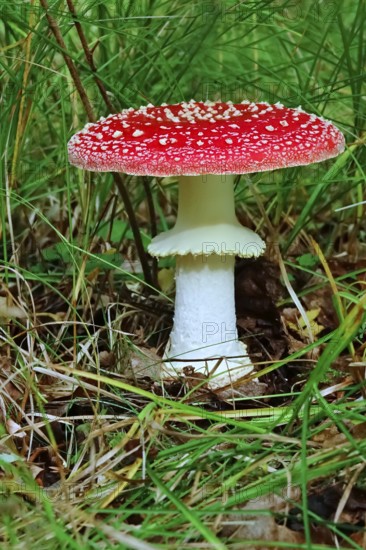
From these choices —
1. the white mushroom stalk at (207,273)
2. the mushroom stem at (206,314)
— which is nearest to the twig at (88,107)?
the white mushroom stalk at (207,273)

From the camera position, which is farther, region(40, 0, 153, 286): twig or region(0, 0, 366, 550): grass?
region(40, 0, 153, 286): twig

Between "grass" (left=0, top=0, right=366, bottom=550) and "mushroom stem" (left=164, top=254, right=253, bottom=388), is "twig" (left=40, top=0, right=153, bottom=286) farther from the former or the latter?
"mushroom stem" (left=164, top=254, right=253, bottom=388)

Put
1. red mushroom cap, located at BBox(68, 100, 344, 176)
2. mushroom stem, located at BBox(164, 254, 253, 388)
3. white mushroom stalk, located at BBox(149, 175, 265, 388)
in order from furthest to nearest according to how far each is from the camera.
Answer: mushroom stem, located at BBox(164, 254, 253, 388), white mushroom stalk, located at BBox(149, 175, 265, 388), red mushroom cap, located at BBox(68, 100, 344, 176)

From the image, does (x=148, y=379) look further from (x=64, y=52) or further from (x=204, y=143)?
(x=64, y=52)

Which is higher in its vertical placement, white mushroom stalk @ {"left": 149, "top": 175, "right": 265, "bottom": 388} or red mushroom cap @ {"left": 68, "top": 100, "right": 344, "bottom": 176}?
red mushroom cap @ {"left": 68, "top": 100, "right": 344, "bottom": 176}

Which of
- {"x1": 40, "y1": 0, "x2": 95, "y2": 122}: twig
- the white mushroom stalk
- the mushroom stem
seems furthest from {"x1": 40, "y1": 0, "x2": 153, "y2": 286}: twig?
the mushroom stem

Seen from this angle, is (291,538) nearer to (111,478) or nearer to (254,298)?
(111,478)

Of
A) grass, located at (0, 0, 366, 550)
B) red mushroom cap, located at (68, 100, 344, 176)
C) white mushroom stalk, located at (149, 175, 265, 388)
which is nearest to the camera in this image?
grass, located at (0, 0, 366, 550)
